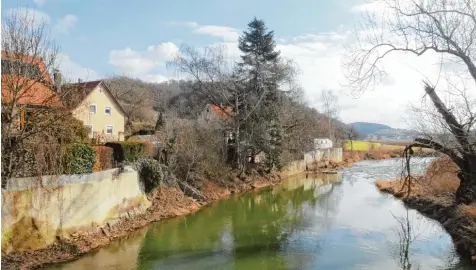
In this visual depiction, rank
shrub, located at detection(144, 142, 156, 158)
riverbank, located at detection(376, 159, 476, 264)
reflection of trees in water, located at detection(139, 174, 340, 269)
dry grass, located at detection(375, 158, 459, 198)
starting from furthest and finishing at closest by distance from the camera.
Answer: shrub, located at detection(144, 142, 156, 158), dry grass, located at detection(375, 158, 459, 198), reflection of trees in water, located at detection(139, 174, 340, 269), riverbank, located at detection(376, 159, 476, 264)

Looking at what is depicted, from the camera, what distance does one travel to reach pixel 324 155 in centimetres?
4825

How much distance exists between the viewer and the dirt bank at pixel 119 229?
1216 centimetres

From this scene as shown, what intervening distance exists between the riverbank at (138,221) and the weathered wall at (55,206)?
31cm

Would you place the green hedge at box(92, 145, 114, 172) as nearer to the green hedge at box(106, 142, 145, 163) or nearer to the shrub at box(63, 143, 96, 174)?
the shrub at box(63, 143, 96, 174)

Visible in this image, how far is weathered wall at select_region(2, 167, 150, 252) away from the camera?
486 inches

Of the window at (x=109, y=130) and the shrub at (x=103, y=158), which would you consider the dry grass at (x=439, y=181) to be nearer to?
the shrub at (x=103, y=158)

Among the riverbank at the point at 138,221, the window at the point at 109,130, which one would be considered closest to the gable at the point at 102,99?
the window at the point at 109,130

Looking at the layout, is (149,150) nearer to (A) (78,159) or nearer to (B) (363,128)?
(A) (78,159)

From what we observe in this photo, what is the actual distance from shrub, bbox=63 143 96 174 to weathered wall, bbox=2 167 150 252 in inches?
14.3

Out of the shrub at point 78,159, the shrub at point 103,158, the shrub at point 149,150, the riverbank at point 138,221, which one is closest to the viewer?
the riverbank at point 138,221

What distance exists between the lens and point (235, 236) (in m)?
16.9

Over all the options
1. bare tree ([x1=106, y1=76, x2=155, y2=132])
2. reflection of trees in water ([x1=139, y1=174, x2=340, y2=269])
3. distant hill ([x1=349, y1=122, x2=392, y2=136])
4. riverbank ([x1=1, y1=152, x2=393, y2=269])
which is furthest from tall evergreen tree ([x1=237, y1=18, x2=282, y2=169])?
distant hill ([x1=349, y1=122, x2=392, y2=136])

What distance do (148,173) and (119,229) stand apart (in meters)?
4.08

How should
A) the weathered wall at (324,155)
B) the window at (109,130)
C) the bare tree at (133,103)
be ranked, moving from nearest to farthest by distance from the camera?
the window at (109,130) → the weathered wall at (324,155) → the bare tree at (133,103)
